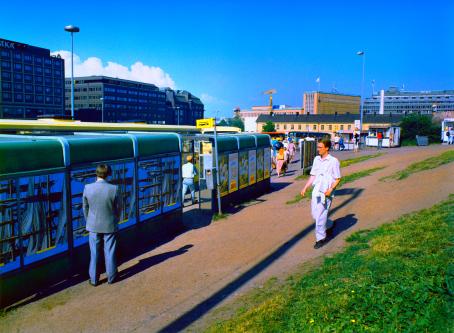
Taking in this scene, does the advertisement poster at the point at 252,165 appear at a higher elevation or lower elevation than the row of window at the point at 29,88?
lower

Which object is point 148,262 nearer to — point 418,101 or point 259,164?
point 259,164

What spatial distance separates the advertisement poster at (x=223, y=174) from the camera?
39.8 ft

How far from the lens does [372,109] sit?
19875 cm

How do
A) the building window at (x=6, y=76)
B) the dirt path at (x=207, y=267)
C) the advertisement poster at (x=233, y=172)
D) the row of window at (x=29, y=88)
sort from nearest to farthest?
1. the dirt path at (x=207, y=267)
2. the advertisement poster at (x=233, y=172)
3. the building window at (x=6, y=76)
4. the row of window at (x=29, y=88)

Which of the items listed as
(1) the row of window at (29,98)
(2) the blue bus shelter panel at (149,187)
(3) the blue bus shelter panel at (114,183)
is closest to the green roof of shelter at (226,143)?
(2) the blue bus shelter panel at (149,187)

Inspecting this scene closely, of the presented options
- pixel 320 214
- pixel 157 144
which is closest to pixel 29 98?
pixel 157 144

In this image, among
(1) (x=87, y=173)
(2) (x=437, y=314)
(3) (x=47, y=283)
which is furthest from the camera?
(1) (x=87, y=173)

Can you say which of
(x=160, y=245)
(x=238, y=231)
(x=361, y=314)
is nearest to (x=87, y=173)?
(x=160, y=245)

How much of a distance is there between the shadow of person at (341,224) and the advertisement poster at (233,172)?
423 centimetres

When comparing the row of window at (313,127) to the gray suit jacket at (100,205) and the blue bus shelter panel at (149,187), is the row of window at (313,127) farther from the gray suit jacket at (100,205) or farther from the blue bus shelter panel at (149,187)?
the gray suit jacket at (100,205)

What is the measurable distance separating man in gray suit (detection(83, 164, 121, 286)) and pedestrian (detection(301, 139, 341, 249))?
2.97 m

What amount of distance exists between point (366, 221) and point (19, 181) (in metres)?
6.12

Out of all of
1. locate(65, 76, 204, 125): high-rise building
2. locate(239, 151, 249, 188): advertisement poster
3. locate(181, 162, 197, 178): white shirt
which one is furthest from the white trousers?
locate(65, 76, 204, 125): high-rise building

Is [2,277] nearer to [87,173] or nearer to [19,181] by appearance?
[19,181]
